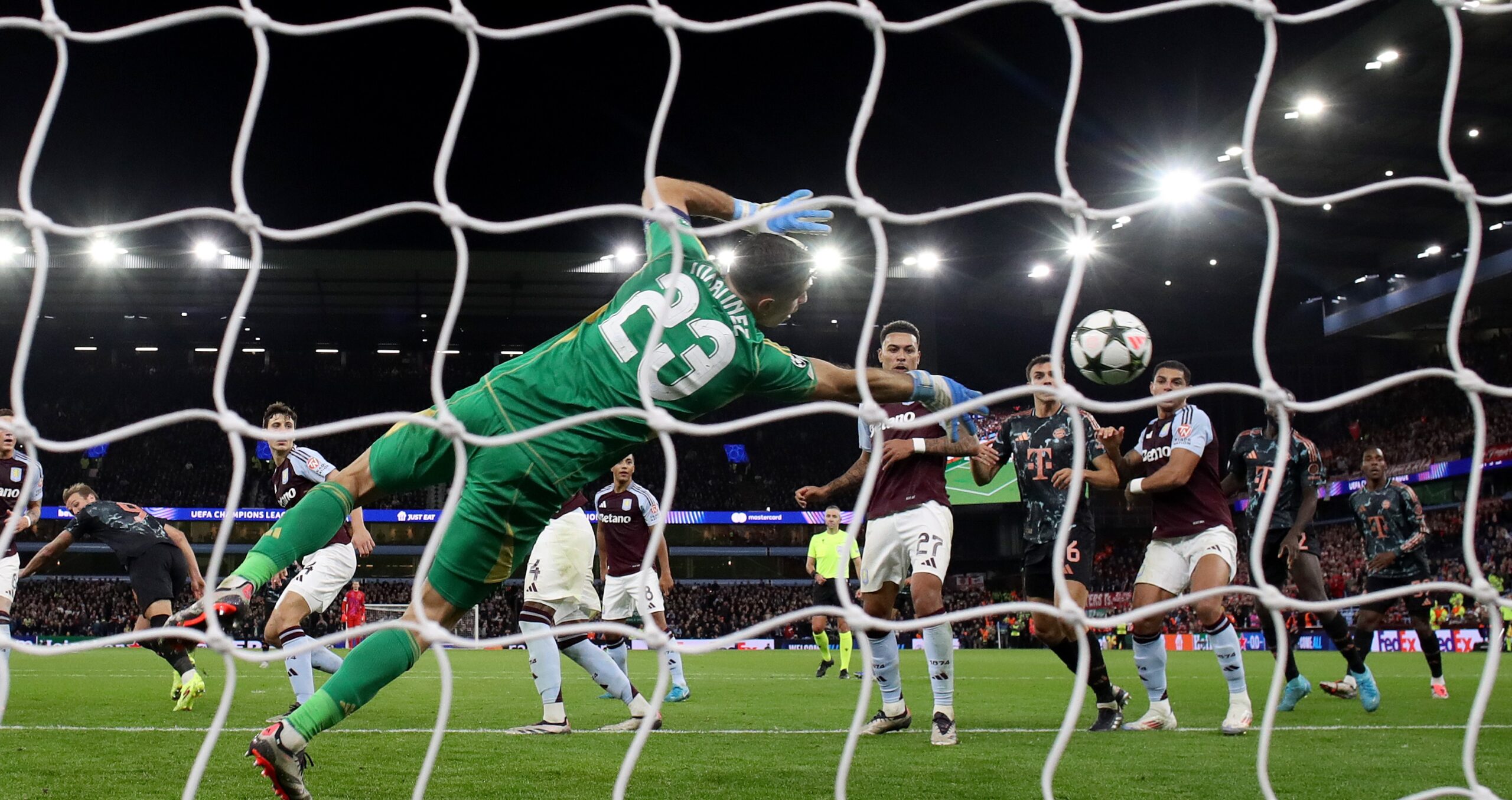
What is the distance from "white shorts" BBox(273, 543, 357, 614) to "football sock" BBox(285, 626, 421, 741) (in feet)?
10.5

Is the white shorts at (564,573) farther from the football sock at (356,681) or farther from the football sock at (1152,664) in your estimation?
the football sock at (356,681)

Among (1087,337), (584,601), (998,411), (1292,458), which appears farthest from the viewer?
(998,411)

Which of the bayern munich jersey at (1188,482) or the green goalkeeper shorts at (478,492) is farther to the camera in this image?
the bayern munich jersey at (1188,482)

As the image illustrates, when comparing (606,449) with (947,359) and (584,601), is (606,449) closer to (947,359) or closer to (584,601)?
(584,601)

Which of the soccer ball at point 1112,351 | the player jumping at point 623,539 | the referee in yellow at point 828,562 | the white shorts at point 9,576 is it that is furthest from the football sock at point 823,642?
the soccer ball at point 1112,351

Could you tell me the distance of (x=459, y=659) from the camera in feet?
56.3

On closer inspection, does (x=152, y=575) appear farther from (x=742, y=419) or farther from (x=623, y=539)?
(x=742, y=419)

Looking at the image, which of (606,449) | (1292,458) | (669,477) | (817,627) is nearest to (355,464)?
(606,449)

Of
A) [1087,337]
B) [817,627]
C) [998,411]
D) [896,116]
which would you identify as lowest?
[817,627]

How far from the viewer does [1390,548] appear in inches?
355

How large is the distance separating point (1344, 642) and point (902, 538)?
3659 millimetres

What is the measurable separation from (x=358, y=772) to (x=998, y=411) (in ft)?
119

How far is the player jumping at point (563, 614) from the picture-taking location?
6.04 metres

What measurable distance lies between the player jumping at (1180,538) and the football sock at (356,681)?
4117mm
